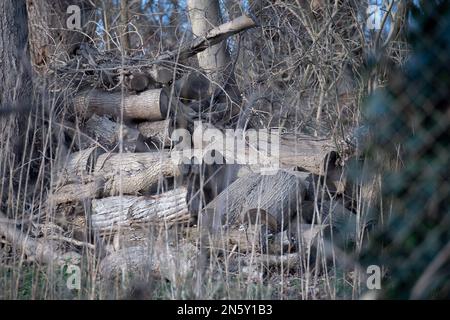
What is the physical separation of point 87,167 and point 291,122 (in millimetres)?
2570

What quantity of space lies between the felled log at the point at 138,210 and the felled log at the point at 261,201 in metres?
0.23

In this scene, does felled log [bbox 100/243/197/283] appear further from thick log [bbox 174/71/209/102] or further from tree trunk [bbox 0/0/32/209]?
thick log [bbox 174/71/209/102]

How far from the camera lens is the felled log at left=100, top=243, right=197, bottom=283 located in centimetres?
404

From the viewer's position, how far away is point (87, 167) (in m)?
6.14

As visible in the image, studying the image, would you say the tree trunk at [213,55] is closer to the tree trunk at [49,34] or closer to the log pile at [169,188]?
the log pile at [169,188]

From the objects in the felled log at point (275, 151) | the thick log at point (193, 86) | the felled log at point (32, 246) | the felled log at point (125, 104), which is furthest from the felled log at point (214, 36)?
the felled log at point (32, 246)

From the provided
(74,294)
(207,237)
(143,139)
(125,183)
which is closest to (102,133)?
(143,139)

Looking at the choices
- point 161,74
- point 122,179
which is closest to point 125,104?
point 161,74

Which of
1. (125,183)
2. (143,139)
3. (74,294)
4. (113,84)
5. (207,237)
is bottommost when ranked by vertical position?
(74,294)

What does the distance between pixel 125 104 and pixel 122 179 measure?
4.85 ft

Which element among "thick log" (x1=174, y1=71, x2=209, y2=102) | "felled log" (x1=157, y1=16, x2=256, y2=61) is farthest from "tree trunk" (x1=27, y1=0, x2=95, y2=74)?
"thick log" (x1=174, y1=71, x2=209, y2=102)

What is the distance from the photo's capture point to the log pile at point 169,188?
15.9 feet

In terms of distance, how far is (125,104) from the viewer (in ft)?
23.0
